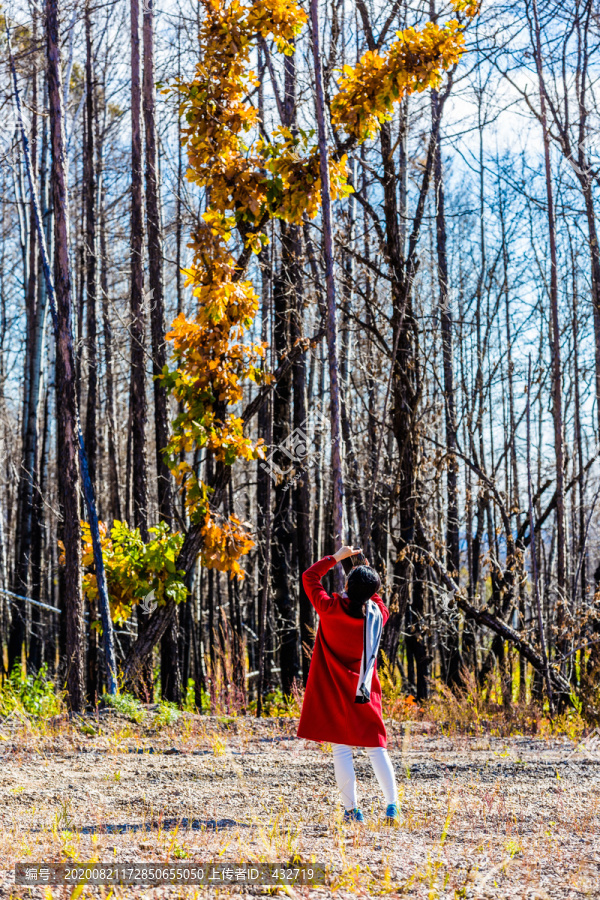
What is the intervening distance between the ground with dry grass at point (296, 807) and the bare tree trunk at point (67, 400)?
864 millimetres

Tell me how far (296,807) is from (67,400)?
490 centimetres

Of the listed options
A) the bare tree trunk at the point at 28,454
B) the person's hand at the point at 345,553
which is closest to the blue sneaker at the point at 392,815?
the person's hand at the point at 345,553

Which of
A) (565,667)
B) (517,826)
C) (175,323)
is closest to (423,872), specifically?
(517,826)

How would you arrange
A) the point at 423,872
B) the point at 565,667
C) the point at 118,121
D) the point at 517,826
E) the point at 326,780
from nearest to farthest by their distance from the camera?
1. the point at 423,872
2. the point at 517,826
3. the point at 326,780
4. the point at 565,667
5. the point at 118,121

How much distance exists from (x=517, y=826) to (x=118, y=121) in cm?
1564

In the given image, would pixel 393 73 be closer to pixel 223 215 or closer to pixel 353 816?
pixel 223 215

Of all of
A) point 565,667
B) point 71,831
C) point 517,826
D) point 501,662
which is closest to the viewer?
point 71,831

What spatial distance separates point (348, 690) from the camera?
13.8 ft

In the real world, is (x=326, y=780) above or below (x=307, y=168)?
below

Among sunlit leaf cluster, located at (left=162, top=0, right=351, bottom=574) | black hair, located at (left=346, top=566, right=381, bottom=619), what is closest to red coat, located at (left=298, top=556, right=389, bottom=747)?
black hair, located at (left=346, top=566, right=381, bottom=619)

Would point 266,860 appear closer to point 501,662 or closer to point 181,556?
point 181,556

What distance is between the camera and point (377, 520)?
12281 millimetres

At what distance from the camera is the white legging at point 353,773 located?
161 inches

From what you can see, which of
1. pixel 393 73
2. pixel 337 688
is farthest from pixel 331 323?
pixel 337 688
